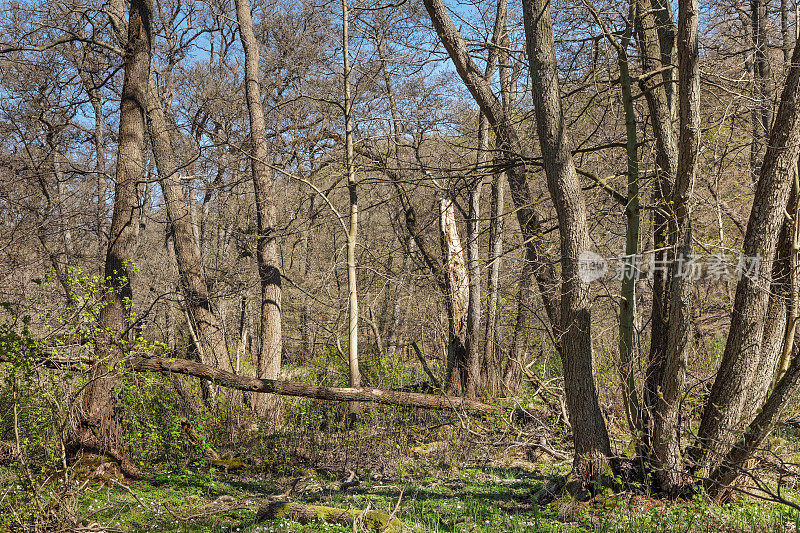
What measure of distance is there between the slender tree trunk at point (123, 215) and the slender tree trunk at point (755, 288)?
619 cm

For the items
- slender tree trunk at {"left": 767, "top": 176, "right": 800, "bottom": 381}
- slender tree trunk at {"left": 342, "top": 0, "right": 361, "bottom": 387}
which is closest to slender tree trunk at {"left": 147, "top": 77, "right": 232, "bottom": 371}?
slender tree trunk at {"left": 342, "top": 0, "right": 361, "bottom": 387}

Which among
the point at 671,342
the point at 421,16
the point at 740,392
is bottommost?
the point at 740,392

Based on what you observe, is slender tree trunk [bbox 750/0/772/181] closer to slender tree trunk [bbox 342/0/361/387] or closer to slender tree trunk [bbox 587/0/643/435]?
slender tree trunk [bbox 587/0/643/435]

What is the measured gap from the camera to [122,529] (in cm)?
516

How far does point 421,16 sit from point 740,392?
7652 mm

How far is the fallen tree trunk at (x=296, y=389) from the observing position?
317 inches

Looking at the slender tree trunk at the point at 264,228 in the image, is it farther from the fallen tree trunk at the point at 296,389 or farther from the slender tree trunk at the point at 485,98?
the slender tree trunk at the point at 485,98

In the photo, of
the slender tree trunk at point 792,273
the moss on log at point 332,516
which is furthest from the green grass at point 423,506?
the slender tree trunk at point 792,273

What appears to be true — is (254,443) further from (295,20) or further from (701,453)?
(295,20)

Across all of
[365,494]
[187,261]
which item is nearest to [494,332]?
[365,494]

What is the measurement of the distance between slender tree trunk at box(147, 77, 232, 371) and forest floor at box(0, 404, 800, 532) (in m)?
1.91

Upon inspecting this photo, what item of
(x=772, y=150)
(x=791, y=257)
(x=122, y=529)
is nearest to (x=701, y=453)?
(x=791, y=257)

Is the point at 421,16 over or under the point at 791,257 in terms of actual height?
over

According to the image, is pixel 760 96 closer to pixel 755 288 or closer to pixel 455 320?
pixel 755 288
